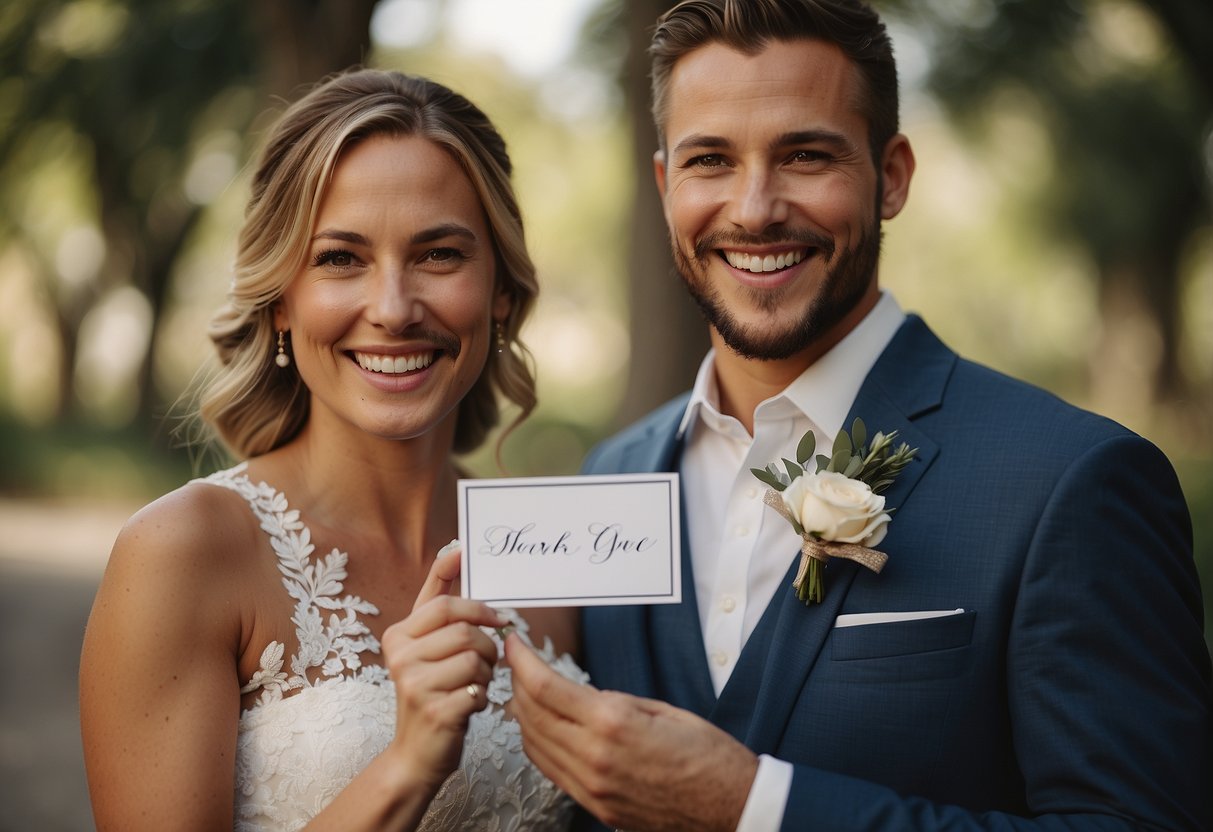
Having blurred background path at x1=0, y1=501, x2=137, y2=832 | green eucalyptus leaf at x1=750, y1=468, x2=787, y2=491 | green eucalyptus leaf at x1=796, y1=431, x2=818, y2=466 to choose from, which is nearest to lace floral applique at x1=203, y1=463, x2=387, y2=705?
green eucalyptus leaf at x1=750, y1=468, x2=787, y2=491

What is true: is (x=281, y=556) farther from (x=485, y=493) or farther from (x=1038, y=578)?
(x=1038, y=578)

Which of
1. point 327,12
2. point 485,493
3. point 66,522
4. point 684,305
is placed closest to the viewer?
point 485,493

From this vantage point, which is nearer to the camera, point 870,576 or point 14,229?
point 870,576

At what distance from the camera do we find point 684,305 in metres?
6.82

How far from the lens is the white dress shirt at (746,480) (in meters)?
2.76

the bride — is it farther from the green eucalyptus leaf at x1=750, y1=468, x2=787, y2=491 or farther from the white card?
the green eucalyptus leaf at x1=750, y1=468, x2=787, y2=491

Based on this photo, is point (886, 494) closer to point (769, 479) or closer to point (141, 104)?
point (769, 479)

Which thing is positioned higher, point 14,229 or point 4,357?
point 14,229

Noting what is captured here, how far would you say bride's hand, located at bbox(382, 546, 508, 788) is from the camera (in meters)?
2.19

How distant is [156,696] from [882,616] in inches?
63.7

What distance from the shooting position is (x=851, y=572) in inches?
102

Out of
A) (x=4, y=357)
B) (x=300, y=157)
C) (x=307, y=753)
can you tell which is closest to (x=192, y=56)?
(x=300, y=157)

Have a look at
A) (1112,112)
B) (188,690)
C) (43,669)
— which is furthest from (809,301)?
(1112,112)

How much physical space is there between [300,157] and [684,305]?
A: 4.13m
